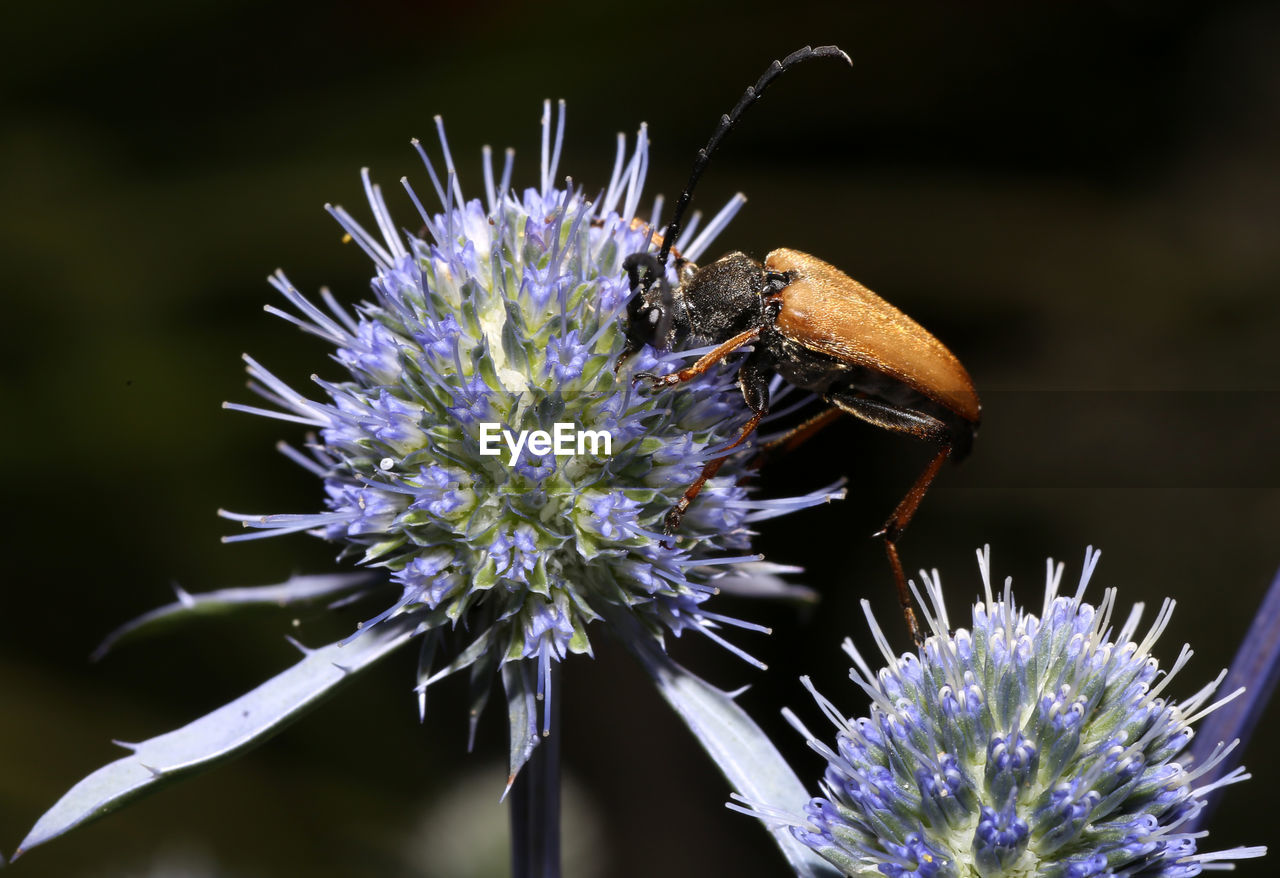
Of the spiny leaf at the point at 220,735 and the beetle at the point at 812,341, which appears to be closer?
the spiny leaf at the point at 220,735

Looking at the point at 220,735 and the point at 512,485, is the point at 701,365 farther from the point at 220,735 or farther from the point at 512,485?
the point at 220,735

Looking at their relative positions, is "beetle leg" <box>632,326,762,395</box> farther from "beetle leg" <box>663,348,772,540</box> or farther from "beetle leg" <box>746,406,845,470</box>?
"beetle leg" <box>746,406,845,470</box>

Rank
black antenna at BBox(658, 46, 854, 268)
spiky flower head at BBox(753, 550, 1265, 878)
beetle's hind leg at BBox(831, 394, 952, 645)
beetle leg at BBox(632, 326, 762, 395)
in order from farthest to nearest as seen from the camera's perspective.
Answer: beetle's hind leg at BBox(831, 394, 952, 645), beetle leg at BBox(632, 326, 762, 395), black antenna at BBox(658, 46, 854, 268), spiky flower head at BBox(753, 550, 1265, 878)

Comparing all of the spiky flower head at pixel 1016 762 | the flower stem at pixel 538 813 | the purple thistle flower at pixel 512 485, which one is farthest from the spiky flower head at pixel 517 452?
the spiky flower head at pixel 1016 762

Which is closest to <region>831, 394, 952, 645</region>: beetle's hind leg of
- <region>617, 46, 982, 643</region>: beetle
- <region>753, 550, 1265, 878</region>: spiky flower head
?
<region>617, 46, 982, 643</region>: beetle

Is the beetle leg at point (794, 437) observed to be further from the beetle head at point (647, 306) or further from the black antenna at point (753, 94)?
the black antenna at point (753, 94)

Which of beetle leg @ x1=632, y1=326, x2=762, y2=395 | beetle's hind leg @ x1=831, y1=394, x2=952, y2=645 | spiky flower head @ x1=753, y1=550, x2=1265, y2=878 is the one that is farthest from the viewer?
beetle's hind leg @ x1=831, y1=394, x2=952, y2=645

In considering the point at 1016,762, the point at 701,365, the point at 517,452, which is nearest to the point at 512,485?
the point at 517,452
